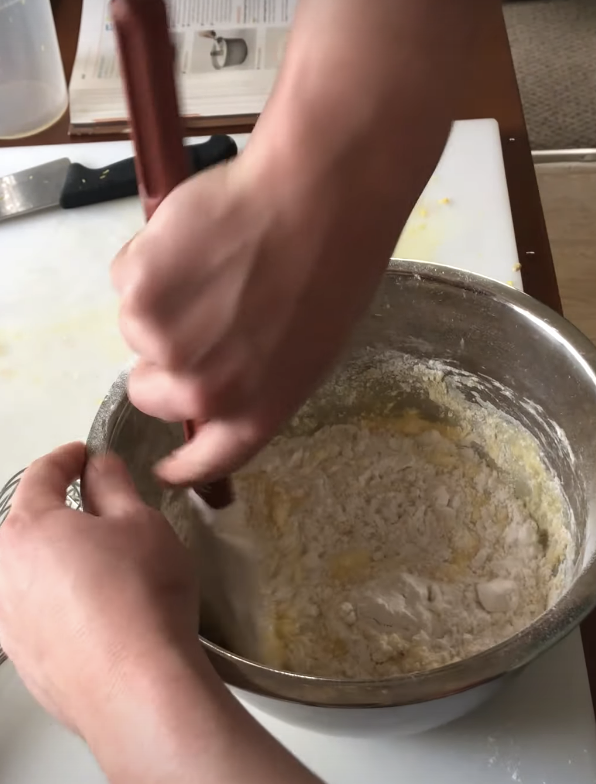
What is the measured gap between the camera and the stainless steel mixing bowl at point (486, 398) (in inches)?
15.4

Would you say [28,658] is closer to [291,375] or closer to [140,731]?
[140,731]

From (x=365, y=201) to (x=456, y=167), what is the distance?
0.56 meters

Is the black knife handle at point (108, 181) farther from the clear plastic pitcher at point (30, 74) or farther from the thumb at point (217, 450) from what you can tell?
the thumb at point (217, 450)

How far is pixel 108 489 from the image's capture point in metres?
0.44

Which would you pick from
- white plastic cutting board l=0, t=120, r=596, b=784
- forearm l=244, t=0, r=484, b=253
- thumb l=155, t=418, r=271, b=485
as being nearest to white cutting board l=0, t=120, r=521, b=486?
white plastic cutting board l=0, t=120, r=596, b=784

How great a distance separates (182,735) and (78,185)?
0.61m

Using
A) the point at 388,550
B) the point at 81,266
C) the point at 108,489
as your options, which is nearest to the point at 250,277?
the point at 108,489

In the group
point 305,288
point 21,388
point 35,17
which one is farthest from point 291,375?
point 35,17

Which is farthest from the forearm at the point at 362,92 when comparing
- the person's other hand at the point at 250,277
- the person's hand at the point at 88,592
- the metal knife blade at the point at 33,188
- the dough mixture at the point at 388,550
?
the metal knife blade at the point at 33,188

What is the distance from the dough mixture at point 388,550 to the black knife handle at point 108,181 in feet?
1.07

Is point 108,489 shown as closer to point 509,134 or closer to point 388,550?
point 388,550

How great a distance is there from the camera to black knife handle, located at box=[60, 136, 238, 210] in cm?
81

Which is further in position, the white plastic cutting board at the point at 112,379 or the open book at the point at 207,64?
the open book at the point at 207,64

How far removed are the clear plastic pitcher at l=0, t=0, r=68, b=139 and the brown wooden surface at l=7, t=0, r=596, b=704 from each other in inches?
0.7
